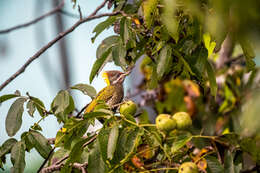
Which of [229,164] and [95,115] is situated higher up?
[95,115]

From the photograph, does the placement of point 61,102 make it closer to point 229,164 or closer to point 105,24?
point 105,24

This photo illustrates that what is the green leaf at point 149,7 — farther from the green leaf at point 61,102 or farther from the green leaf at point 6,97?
the green leaf at point 6,97

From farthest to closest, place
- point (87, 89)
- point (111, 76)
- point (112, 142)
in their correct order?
1. point (111, 76)
2. point (87, 89)
3. point (112, 142)

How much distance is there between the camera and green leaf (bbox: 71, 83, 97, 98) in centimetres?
132

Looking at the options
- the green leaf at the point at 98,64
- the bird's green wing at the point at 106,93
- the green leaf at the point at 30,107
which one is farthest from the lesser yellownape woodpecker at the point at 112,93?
the green leaf at the point at 30,107

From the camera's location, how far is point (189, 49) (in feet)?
3.96

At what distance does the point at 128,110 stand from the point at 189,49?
0.32 m

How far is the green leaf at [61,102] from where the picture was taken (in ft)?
3.91

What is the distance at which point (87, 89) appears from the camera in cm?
133

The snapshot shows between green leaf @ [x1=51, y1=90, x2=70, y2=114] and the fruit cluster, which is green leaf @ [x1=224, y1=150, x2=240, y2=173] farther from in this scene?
green leaf @ [x1=51, y1=90, x2=70, y2=114]

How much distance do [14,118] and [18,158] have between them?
0.15 meters

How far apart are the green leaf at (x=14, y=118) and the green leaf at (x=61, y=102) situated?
4.7 inches

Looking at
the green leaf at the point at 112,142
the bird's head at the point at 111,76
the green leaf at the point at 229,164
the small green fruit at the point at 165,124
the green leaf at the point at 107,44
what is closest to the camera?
the green leaf at the point at 112,142

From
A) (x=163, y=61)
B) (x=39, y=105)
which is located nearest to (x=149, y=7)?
(x=163, y=61)
